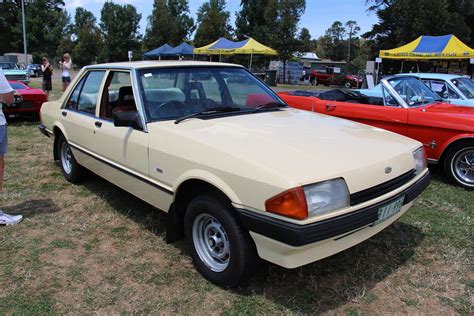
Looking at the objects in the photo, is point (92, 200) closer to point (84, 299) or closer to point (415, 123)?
point (84, 299)

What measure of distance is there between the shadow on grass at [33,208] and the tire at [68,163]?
553mm

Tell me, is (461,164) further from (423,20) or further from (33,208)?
(423,20)

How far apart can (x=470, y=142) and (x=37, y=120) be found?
31.4 ft

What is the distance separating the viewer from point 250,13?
47219 mm

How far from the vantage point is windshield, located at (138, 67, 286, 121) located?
353 centimetres

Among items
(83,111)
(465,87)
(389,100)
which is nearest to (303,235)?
(83,111)

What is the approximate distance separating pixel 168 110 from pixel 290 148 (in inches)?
50.0

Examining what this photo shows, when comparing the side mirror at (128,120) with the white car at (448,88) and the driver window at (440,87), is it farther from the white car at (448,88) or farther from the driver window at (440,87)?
the driver window at (440,87)

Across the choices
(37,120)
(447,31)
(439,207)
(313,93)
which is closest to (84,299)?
(439,207)

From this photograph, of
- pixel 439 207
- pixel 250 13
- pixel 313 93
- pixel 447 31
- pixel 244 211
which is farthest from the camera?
pixel 250 13

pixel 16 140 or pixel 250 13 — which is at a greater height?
pixel 250 13

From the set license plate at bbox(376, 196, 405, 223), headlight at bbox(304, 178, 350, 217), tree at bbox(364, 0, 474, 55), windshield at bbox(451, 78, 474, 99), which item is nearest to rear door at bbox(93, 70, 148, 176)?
headlight at bbox(304, 178, 350, 217)

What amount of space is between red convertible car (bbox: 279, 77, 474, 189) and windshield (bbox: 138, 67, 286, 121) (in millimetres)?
2222

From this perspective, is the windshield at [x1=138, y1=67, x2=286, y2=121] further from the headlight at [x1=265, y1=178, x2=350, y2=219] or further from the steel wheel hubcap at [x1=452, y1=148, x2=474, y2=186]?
the steel wheel hubcap at [x1=452, y1=148, x2=474, y2=186]
